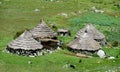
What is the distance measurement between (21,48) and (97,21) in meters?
19.5

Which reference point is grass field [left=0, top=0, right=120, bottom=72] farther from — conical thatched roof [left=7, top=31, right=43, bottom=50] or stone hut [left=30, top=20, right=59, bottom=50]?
stone hut [left=30, top=20, right=59, bottom=50]

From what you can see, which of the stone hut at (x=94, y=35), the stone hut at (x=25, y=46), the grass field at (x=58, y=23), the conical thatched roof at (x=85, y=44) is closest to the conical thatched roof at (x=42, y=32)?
the grass field at (x=58, y=23)

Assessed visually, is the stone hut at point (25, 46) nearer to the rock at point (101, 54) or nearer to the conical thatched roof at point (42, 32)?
the conical thatched roof at point (42, 32)

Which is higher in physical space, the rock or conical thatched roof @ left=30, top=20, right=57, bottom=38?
conical thatched roof @ left=30, top=20, right=57, bottom=38

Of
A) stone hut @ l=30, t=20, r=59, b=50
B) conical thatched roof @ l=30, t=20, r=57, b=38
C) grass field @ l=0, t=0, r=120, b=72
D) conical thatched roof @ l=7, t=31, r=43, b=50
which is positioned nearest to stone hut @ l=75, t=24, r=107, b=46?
A: grass field @ l=0, t=0, r=120, b=72

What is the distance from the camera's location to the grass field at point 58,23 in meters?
35.5

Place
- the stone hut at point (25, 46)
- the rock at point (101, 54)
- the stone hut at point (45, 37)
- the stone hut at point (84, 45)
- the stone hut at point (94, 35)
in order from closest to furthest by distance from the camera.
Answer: the stone hut at point (25, 46) < the rock at point (101, 54) < the stone hut at point (84, 45) < the stone hut at point (45, 37) < the stone hut at point (94, 35)

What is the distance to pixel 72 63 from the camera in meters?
36.3

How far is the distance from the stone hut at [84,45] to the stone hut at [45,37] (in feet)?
5.52

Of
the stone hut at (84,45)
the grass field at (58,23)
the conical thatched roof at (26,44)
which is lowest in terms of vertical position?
the grass field at (58,23)

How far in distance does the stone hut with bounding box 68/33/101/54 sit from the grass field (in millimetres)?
916

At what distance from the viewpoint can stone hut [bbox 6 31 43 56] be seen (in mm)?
38094

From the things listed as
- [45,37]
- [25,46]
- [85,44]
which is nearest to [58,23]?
[45,37]

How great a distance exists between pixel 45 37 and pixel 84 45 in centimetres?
487
